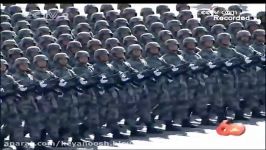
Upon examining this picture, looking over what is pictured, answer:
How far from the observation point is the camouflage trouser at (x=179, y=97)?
94.0ft

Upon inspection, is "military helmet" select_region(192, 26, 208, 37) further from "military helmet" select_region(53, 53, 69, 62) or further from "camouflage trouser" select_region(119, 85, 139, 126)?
"military helmet" select_region(53, 53, 69, 62)

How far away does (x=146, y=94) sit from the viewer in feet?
92.8

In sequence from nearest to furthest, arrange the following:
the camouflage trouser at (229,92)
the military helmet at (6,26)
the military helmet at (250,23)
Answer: the camouflage trouser at (229,92), the military helmet at (250,23), the military helmet at (6,26)

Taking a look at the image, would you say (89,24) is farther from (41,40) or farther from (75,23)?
(41,40)

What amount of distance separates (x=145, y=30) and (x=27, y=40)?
300 centimetres

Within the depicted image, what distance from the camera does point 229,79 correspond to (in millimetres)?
29312

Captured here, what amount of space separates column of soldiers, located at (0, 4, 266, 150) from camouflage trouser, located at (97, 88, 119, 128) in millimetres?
21

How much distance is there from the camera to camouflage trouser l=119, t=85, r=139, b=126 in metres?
27.9

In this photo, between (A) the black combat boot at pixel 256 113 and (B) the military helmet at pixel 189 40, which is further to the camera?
(A) the black combat boot at pixel 256 113

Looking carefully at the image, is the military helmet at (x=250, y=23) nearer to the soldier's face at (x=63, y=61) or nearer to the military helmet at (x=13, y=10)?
the soldier's face at (x=63, y=61)

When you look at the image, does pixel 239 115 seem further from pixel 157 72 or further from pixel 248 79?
pixel 157 72

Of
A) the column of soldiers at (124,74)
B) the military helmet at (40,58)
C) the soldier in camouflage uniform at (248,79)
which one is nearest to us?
the column of soldiers at (124,74)

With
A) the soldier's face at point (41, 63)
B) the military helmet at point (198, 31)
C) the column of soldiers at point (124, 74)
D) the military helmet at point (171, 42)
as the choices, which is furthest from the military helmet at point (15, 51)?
the military helmet at point (198, 31)

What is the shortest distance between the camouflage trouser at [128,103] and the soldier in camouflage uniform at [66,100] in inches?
44.0
